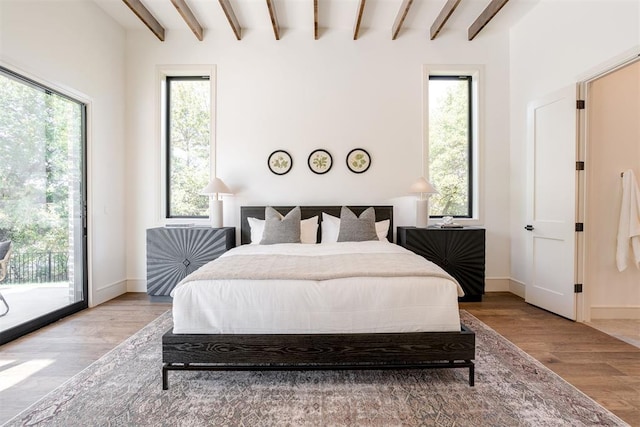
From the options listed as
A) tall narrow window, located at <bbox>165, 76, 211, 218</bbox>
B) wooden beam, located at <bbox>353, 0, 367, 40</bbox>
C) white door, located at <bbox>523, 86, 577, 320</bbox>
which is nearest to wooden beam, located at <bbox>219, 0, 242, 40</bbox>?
tall narrow window, located at <bbox>165, 76, 211, 218</bbox>

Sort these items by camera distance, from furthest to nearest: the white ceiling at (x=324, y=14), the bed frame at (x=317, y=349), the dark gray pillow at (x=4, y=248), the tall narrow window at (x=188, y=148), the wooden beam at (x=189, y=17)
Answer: the tall narrow window at (x=188, y=148) → the white ceiling at (x=324, y=14) → the wooden beam at (x=189, y=17) → the dark gray pillow at (x=4, y=248) → the bed frame at (x=317, y=349)

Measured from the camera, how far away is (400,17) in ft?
12.6

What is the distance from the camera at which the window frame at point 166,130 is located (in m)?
4.37

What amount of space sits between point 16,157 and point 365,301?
3.19 meters

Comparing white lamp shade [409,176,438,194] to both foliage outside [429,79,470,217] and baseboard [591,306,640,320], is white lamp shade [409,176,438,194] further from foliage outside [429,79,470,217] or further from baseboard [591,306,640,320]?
baseboard [591,306,640,320]

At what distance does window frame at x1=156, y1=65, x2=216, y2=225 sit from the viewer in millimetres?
4371

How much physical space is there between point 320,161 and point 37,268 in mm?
3213

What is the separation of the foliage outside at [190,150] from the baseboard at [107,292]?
1.11m

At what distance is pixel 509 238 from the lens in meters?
4.41

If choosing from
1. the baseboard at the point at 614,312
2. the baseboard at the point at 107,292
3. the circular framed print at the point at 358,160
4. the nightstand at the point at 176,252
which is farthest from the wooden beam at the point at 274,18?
the baseboard at the point at 614,312

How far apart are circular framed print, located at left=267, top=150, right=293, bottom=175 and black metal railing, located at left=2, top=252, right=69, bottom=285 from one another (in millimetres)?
2487

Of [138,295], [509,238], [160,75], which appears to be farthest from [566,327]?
[160,75]

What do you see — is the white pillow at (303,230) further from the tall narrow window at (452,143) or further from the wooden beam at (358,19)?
the wooden beam at (358,19)

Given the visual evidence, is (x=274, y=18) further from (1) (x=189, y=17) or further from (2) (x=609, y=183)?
(2) (x=609, y=183)
